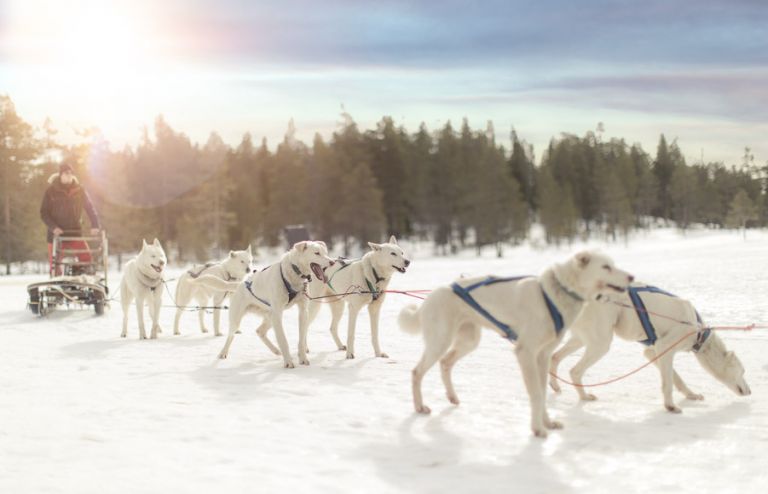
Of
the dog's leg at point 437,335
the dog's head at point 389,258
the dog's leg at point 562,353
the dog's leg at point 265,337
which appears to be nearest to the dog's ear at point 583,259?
the dog's leg at point 437,335

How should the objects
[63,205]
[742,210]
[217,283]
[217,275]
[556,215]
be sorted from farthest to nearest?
[742,210] → [556,215] → [63,205] → [217,275] → [217,283]

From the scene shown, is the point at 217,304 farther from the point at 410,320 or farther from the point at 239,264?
the point at 410,320

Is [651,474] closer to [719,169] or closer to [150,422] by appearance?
[150,422]

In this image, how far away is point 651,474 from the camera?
13.7ft

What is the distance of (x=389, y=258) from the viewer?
8.00 metres

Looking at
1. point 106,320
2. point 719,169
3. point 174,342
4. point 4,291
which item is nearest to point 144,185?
point 4,291

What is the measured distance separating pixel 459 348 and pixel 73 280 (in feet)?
29.9


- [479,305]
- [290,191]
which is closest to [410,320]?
[479,305]

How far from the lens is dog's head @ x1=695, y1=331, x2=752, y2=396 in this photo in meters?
5.98

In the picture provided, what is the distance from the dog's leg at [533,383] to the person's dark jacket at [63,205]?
34.3ft

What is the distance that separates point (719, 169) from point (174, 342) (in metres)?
102

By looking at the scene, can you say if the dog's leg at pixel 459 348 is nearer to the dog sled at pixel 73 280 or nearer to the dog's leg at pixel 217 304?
the dog's leg at pixel 217 304

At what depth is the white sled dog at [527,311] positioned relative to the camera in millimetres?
4734

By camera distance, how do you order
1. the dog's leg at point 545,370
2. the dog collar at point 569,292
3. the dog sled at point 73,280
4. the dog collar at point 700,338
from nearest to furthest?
1. the dog collar at point 569,292
2. the dog's leg at point 545,370
3. the dog collar at point 700,338
4. the dog sled at point 73,280
